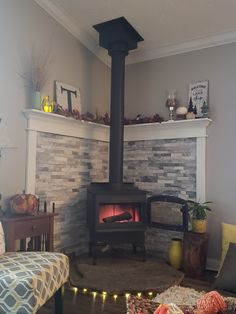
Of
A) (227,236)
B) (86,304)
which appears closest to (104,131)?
(227,236)

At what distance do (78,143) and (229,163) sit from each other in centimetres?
183

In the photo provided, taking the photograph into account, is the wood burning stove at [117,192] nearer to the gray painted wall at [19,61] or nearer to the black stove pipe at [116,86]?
the black stove pipe at [116,86]

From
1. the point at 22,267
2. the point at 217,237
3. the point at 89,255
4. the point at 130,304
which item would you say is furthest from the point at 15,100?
the point at 217,237

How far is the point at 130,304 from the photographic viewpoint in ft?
4.70

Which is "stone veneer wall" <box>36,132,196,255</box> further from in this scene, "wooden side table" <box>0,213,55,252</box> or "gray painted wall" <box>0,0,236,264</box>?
"wooden side table" <box>0,213,55,252</box>

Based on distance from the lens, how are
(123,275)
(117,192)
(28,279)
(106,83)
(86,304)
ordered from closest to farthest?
(28,279) → (86,304) → (123,275) → (117,192) → (106,83)

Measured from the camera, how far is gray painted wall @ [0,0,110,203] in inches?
113

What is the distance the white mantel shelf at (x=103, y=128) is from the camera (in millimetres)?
3170

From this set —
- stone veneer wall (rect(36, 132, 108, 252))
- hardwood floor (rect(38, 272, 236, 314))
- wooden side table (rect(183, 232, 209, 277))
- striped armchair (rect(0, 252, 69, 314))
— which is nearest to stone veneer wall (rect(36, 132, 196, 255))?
stone veneer wall (rect(36, 132, 108, 252))

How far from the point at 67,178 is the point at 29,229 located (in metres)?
1.07

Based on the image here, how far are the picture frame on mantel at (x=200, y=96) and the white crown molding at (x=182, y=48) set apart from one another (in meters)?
0.46

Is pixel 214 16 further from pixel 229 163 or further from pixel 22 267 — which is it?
pixel 22 267

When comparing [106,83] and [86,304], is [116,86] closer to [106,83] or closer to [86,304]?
[106,83]

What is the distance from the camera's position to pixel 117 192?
132 inches
